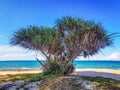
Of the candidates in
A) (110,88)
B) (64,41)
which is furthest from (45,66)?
(110,88)

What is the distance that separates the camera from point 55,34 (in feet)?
65.8

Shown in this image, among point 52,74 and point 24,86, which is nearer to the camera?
point 24,86

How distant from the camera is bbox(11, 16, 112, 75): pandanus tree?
19641 mm

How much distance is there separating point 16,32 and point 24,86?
724 centimetres

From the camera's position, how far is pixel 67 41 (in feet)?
65.8

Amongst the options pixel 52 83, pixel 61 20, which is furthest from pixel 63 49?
pixel 52 83

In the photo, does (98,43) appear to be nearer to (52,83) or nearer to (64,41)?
(64,41)

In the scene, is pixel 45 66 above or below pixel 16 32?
below

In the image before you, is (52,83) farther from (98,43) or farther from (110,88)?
(98,43)

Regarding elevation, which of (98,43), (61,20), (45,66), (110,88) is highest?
(61,20)

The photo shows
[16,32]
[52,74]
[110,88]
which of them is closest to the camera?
[110,88]

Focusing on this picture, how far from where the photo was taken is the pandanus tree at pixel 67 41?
19641 millimetres

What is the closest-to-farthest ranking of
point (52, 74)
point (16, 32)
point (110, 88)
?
1. point (110, 88)
2. point (52, 74)
3. point (16, 32)

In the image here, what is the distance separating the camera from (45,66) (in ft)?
66.3
